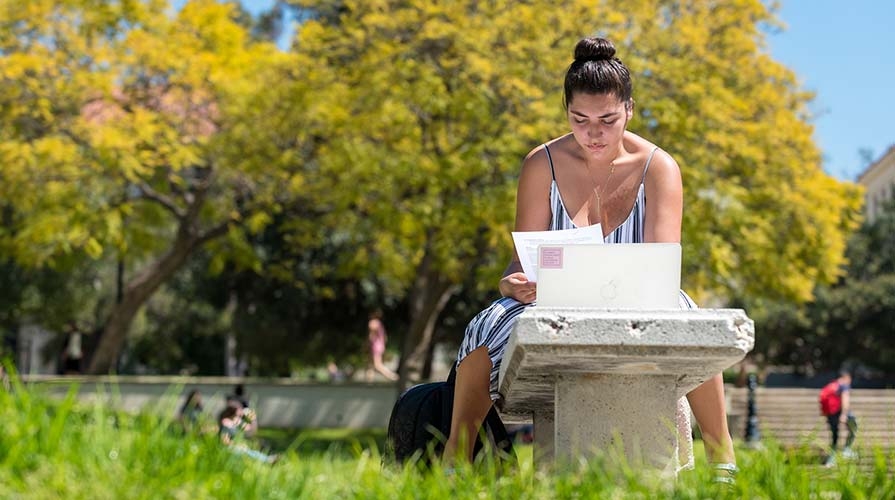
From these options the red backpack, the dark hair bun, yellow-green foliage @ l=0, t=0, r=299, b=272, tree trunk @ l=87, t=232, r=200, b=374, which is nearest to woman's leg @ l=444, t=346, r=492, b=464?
the dark hair bun

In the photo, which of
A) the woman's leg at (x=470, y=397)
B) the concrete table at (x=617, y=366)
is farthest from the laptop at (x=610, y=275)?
the woman's leg at (x=470, y=397)

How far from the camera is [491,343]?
173 inches

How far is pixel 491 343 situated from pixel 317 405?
76.4 ft

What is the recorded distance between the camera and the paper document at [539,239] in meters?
4.25

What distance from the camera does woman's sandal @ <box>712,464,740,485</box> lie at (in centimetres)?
362

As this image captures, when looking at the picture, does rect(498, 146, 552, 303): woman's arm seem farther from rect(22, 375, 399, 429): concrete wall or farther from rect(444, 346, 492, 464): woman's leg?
rect(22, 375, 399, 429): concrete wall

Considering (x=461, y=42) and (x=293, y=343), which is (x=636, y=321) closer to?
(x=461, y=42)

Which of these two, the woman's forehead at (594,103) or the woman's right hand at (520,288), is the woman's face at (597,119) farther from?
the woman's right hand at (520,288)

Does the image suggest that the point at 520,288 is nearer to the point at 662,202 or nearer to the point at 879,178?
the point at 662,202

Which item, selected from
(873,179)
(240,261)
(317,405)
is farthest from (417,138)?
(873,179)

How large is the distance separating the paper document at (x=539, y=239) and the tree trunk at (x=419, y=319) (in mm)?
16850

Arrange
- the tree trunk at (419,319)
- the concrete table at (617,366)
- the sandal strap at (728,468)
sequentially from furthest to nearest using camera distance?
the tree trunk at (419,319), the sandal strap at (728,468), the concrete table at (617,366)

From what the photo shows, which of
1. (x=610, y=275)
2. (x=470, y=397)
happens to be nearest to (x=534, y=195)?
(x=470, y=397)

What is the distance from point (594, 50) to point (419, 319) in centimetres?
1751
